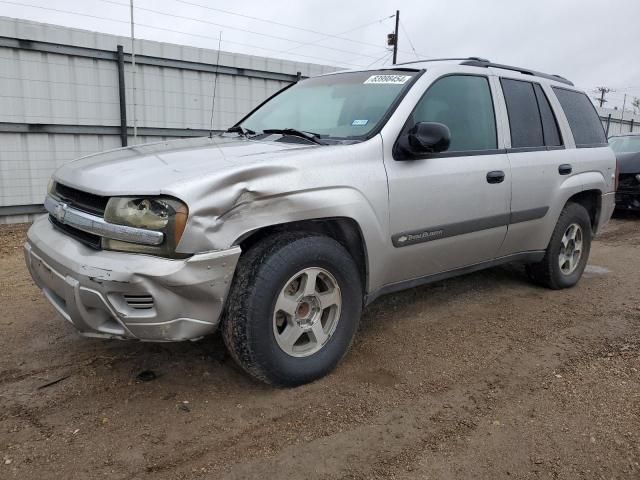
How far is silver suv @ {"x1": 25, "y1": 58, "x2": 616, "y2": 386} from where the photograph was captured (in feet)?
7.80

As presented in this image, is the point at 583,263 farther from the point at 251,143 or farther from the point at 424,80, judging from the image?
the point at 251,143

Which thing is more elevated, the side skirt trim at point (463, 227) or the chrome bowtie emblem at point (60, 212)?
the chrome bowtie emblem at point (60, 212)

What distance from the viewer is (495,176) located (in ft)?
12.1

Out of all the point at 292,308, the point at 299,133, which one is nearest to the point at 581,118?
the point at 299,133

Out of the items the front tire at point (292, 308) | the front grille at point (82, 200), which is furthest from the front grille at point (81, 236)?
the front tire at point (292, 308)

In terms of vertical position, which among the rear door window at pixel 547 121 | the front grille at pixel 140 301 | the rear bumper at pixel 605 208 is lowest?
the front grille at pixel 140 301

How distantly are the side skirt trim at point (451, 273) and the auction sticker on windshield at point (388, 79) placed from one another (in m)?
1.31

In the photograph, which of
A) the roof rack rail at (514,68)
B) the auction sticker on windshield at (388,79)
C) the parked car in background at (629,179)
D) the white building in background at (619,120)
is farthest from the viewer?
the white building in background at (619,120)

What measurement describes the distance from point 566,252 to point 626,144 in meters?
6.45

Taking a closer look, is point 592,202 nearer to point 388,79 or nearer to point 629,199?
point 388,79

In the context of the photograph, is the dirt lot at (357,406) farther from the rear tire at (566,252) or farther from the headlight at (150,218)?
the headlight at (150,218)

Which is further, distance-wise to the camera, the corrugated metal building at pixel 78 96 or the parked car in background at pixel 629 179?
the parked car in background at pixel 629 179

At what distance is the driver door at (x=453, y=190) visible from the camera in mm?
3184

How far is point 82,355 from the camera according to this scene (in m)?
3.22
